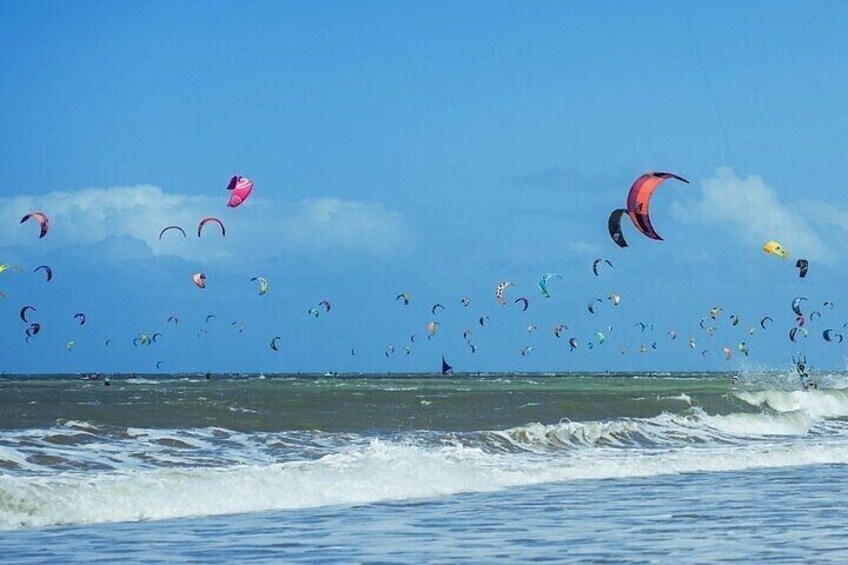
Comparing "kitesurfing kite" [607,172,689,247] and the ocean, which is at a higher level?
"kitesurfing kite" [607,172,689,247]

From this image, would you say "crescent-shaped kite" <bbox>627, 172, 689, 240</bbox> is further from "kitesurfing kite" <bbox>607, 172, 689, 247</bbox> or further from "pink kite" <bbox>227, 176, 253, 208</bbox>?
"pink kite" <bbox>227, 176, 253, 208</bbox>

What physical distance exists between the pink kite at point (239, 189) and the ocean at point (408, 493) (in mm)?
5472

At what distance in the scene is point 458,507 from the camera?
18.1 meters

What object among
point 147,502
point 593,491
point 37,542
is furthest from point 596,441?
point 37,542

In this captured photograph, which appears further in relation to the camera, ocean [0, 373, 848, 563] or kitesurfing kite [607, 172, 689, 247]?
kitesurfing kite [607, 172, 689, 247]

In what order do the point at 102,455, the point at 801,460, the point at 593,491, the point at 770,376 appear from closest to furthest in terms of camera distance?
the point at 593,491 < the point at 102,455 < the point at 801,460 < the point at 770,376

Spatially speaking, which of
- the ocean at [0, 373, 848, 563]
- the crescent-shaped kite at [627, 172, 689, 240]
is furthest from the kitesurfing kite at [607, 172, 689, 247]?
the ocean at [0, 373, 848, 563]

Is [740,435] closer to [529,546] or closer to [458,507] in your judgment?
[458,507]

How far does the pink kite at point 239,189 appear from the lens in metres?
34.7

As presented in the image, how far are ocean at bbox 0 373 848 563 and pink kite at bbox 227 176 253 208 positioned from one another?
5.47 metres

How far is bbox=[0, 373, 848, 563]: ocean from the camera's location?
14102mm

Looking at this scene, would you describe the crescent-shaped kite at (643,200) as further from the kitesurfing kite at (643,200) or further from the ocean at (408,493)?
the ocean at (408,493)

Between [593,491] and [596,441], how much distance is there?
32.4 feet

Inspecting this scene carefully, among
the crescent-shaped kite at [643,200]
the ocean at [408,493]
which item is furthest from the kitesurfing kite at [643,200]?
the ocean at [408,493]
